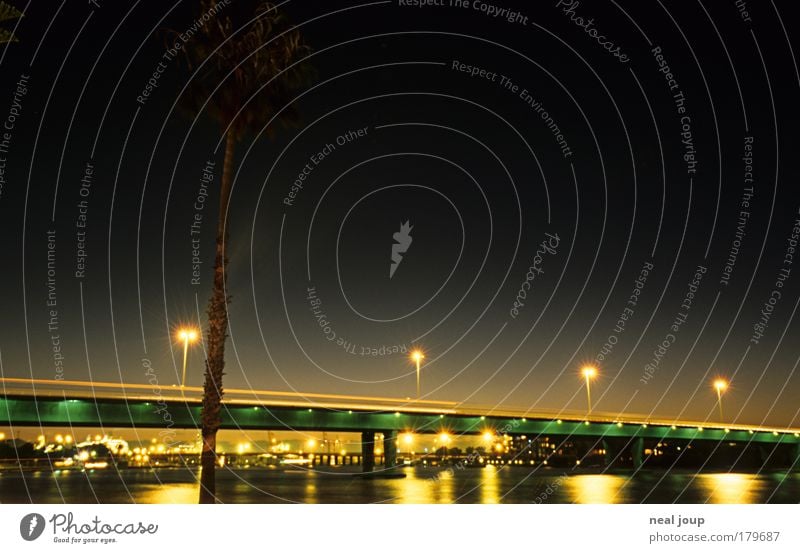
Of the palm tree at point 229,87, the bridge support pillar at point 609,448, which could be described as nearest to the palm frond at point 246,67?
the palm tree at point 229,87

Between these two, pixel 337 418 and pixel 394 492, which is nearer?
pixel 394 492

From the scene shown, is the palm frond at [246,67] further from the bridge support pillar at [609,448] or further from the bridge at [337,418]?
the bridge support pillar at [609,448]

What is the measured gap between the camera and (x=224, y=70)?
28781 millimetres

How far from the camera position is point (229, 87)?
95.2 feet

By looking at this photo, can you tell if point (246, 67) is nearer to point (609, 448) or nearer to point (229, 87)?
point (229, 87)

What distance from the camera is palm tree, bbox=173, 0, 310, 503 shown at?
2658 centimetres

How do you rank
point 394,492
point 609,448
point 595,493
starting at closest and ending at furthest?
1. point 394,492
2. point 595,493
3. point 609,448

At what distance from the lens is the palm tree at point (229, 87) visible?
2658cm

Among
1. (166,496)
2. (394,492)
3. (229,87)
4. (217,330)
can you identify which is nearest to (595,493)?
(394,492)

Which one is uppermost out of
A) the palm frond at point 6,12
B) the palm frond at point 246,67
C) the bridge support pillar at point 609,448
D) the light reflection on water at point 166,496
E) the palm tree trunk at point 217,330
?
the palm frond at point 246,67

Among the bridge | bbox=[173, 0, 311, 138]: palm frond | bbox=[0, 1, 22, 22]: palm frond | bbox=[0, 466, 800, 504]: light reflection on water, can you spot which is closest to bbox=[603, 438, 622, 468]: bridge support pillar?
the bridge
